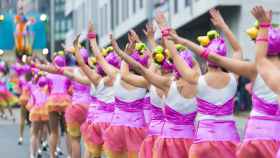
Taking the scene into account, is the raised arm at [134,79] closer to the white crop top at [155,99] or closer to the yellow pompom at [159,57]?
the white crop top at [155,99]

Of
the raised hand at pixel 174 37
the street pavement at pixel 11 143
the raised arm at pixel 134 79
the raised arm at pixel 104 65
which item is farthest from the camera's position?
the street pavement at pixel 11 143

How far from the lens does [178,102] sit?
26.8ft

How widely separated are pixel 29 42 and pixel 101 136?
3126 centimetres

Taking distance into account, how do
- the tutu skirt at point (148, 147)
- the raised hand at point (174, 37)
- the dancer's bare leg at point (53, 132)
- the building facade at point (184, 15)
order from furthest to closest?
the building facade at point (184, 15) → the dancer's bare leg at point (53, 132) → the tutu skirt at point (148, 147) → the raised hand at point (174, 37)

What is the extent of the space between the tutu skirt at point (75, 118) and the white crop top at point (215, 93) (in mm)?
5302

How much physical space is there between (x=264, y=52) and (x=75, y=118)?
693 cm

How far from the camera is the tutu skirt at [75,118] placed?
12766mm

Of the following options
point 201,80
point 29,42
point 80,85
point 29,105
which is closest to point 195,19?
point 29,42

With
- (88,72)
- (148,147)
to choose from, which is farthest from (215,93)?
(88,72)

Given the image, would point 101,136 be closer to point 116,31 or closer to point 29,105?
point 29,105

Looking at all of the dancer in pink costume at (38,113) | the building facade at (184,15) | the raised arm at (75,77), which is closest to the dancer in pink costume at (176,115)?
the raised arm at (75,77)

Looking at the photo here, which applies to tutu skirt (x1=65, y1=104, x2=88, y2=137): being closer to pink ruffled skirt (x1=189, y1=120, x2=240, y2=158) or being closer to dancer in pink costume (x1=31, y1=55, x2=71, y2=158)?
dancer in pink costume (x1=31, y1=55, x2=71, y2=158)

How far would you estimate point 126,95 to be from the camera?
395 inches

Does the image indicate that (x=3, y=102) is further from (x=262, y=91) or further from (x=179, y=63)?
(x=262, y=91)
